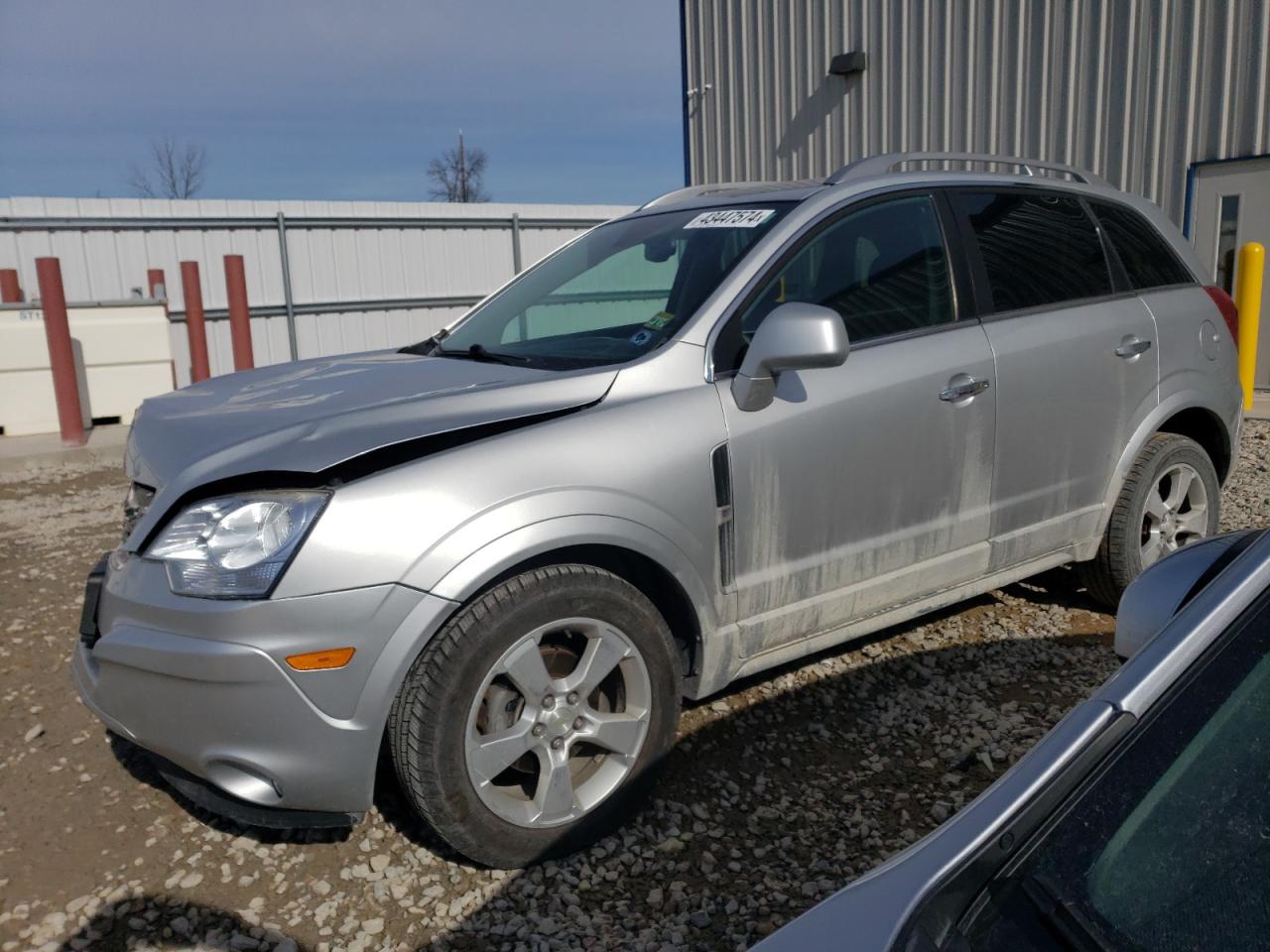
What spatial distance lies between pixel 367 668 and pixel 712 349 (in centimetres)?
128

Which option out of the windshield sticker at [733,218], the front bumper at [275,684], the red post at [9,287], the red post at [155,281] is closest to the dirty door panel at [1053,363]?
the windshield sticker at [733,218]

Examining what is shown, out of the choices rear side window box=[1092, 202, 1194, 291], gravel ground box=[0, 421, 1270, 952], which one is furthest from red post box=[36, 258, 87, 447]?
rear side window box=[1092, 202, 1194, 291]

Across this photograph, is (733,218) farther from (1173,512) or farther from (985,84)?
A: (985,84)

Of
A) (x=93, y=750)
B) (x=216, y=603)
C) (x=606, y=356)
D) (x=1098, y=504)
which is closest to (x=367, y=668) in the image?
(x=216, y=603)

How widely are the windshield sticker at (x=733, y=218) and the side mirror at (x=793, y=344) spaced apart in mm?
601

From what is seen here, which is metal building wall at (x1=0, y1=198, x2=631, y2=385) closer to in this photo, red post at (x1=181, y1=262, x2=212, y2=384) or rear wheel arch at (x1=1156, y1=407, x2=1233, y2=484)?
red post at (x1=181, y1=262, x2=212, y2=384)

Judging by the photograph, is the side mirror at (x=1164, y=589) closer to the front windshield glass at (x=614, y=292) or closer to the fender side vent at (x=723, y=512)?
the fender side vent at (x=723, y=512)

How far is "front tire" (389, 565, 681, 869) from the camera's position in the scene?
231cm

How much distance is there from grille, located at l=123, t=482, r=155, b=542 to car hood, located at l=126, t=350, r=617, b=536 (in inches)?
1.3

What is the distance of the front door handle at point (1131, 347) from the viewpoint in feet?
12.1

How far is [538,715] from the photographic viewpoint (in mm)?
2465

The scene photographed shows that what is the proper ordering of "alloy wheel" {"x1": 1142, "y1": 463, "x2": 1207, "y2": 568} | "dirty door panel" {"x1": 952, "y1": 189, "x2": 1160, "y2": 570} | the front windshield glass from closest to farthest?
the front windshield glass, "dirty door panel" {"x1": 952, "y1": 189, "x2": 1160, "y2": 570}, "alloy wheel" {"x1": 1142, "y1": 463, "x2": 1207, "y2": 568}

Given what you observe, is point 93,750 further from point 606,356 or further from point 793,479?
point 793,479

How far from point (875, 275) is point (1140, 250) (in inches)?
59.2
